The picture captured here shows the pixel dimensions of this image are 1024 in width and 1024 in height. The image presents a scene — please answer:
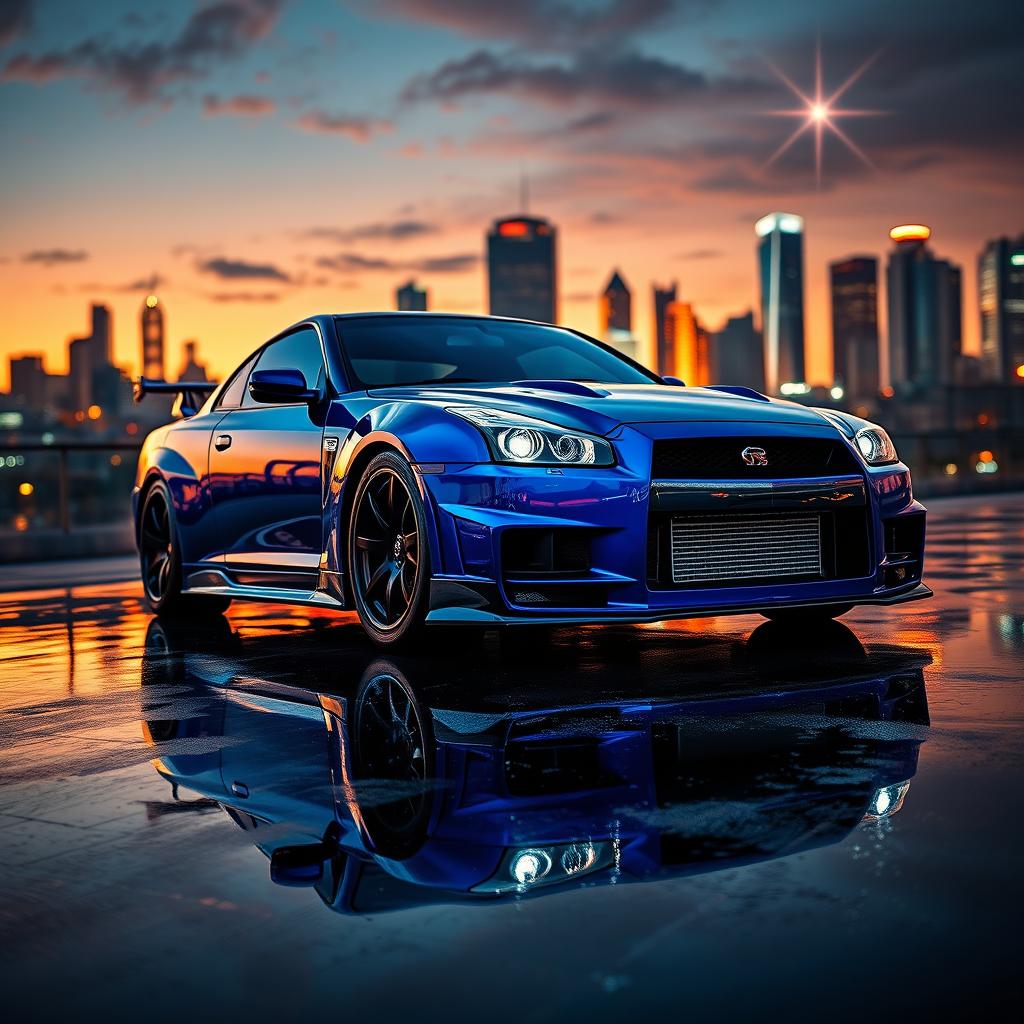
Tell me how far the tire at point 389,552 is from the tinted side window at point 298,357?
3.10 feet

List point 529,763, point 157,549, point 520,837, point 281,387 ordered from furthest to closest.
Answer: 1. point 157,549
2. point 281,387
3. point 529,763
4. point 520,837

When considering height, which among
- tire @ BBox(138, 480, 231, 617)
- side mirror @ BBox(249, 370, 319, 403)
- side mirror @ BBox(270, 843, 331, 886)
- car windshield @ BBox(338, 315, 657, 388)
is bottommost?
side mirror @ BBox(270, 843, 331, 886)

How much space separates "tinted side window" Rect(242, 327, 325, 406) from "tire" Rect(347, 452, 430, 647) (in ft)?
3.10

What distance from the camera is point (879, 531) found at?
20.9 feet

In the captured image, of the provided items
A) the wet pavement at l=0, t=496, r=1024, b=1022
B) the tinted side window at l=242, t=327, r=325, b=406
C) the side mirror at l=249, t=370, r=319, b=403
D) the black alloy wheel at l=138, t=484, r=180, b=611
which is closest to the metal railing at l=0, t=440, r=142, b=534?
the black alloy wheel at l=138, t=484, r=180, b=611

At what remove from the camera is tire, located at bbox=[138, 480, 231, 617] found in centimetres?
856

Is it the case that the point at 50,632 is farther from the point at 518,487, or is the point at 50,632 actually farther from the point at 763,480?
the point at 763,480

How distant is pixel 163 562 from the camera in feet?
28.8

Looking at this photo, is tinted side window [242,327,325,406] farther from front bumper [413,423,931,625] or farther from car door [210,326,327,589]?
front bumper [413,423,931,625]

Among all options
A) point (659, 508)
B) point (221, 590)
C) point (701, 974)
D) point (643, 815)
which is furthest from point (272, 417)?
point (701, 974)

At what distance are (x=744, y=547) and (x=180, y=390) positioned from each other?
437cm

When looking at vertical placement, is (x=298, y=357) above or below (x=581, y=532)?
above

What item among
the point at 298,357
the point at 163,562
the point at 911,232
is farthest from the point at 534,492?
the point at 911,232

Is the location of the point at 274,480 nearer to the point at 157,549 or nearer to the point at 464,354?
the point at 464,354
